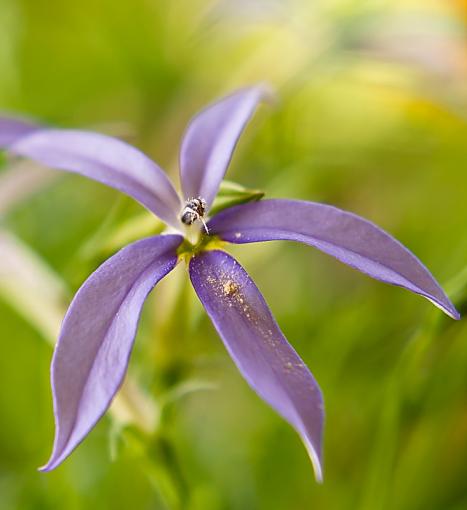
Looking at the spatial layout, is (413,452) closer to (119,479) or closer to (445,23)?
(119,479)

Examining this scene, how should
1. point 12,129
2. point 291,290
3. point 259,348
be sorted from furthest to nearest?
point 291,290 < point 12,129 < point 259,348

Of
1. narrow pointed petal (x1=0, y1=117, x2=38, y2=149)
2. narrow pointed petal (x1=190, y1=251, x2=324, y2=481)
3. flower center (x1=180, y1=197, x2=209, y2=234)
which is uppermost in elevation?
narrow pointed petal (x1=0, y1=117, x2=38, y2=149)

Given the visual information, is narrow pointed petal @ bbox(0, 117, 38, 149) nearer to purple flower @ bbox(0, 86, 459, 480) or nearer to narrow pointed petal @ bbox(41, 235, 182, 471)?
purple flower @ bbox(0, 86, 459, 480)

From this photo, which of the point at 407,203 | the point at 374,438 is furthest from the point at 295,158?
the point at 374,438

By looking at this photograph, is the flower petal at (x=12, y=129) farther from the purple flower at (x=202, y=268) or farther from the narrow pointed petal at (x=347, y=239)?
the narrow pointed petal at (x=347, y=239)

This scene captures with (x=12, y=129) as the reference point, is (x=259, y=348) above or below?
below

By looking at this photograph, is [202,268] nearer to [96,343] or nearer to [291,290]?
[96,343]

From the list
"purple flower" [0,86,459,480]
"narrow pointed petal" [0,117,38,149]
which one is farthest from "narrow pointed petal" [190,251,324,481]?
"narrow pointed petal" [0,117,38,149]

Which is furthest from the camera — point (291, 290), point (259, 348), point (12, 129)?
point (291, 290)

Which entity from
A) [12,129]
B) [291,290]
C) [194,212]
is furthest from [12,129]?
[291,290]
